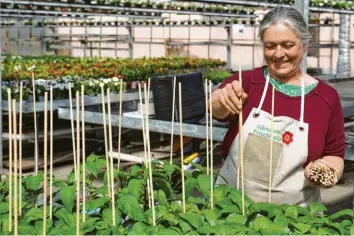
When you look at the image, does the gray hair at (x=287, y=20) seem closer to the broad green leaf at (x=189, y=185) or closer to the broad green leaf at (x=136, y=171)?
the broad green leaf at (x=189, y=185)

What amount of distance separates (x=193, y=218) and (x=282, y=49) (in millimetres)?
628

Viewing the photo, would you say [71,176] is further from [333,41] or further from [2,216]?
[333,41]

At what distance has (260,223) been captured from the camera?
5.87ft

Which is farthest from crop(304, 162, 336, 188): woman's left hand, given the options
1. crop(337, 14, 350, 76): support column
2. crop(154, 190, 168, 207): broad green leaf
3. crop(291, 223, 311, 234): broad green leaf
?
crop(337, 14, 350, 76): support column

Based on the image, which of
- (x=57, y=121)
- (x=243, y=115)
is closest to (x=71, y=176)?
(x=243, y=115)

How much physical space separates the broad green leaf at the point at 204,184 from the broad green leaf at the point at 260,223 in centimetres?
29

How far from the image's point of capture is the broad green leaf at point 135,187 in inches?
82.3

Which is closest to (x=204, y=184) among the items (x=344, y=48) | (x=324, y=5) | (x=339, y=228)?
(x=339, y=228)

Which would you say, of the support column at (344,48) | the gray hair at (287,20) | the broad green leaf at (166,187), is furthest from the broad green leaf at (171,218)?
the support column at (344,48)

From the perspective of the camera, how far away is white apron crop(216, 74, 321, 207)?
2.04m

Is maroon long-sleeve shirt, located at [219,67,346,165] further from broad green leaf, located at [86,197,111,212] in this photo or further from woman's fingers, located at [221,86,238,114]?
broad green leaf, located at [86,197,111,212]

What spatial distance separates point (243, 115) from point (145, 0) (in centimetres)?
1164

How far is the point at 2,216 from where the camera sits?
1.94 m

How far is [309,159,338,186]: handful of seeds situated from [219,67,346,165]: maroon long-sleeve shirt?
0.09 meters
